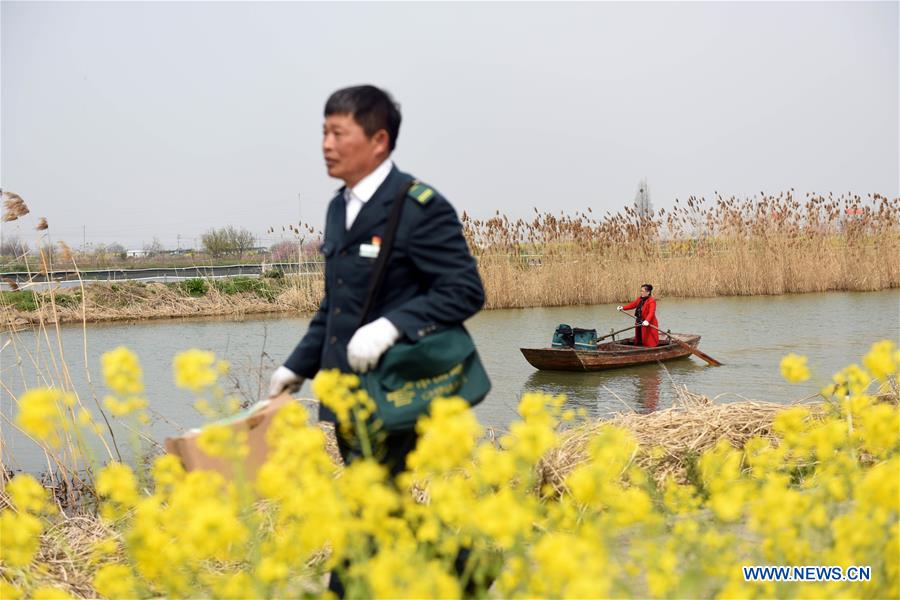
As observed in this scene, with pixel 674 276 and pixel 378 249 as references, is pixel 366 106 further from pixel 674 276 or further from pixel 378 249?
pixel 674 276

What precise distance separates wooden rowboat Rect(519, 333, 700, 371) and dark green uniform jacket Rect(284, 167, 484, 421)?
929cm

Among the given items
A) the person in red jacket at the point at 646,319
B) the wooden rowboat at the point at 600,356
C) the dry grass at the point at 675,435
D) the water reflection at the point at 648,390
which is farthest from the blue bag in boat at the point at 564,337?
the dry grass at the point at 675,435

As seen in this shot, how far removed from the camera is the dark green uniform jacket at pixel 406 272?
8.58 feet

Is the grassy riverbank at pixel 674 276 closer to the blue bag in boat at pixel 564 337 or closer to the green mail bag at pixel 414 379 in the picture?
the blue bag in boat at pixel 564 337

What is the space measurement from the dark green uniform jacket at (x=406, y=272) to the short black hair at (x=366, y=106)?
167 mm

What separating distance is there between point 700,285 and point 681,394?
14.1 m

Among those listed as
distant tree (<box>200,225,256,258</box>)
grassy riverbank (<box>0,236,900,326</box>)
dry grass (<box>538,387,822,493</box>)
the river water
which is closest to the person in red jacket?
the river water

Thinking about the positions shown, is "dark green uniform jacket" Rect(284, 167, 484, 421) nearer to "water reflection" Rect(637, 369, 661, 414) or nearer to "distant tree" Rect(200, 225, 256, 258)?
"water reflection" Rect(637, 369, 661, 414)

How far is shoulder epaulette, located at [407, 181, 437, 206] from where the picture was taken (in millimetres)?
2660

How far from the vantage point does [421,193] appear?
8.77 ft

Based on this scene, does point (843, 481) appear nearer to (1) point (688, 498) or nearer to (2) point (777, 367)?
(1) point (688, 498)

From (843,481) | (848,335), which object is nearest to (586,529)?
(843,481)

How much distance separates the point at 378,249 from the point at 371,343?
12.3 inches

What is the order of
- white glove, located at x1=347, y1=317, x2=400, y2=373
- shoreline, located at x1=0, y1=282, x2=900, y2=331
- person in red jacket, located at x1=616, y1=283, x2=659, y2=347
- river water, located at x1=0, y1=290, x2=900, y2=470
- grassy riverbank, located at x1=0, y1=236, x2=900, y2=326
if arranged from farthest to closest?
shoreline, located at x1=0, y1=282, x2=900, y2=331 < grassy riverbank, located at x1=0, y1=236, x2=900, y2=326 < person in red jacket, located at x1=616, y1=283, x2=659, y2=347 < river water, located at x1=0, y1=290, x2=900, y2=470 < white glove, located at x1=347, y1=317, x2=400, y2=373
